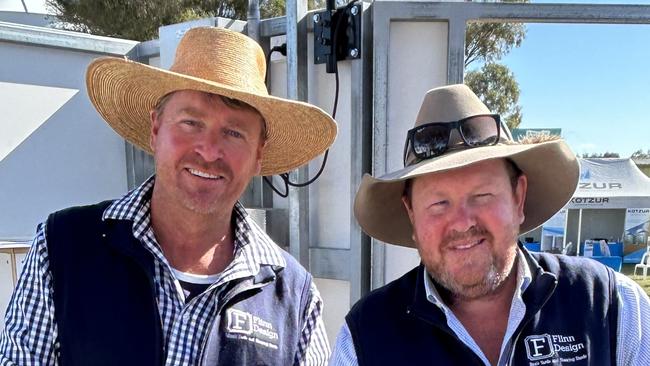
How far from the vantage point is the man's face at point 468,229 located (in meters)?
1.54

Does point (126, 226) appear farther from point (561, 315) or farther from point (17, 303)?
point (561, 315)

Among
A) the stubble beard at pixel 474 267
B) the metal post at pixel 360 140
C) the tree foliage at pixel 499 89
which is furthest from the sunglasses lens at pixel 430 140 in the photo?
the tree foliage at pixel 499 89

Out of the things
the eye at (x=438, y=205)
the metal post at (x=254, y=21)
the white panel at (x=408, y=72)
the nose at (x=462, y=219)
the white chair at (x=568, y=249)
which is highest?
the metal post at (x=254, y=21)

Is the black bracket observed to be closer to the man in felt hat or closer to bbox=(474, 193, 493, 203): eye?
the man in felt hat

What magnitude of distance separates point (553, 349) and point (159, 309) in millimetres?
1152

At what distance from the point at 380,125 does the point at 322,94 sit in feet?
1.36

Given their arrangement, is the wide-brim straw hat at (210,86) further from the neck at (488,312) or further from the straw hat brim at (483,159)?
the neck at (488,312)

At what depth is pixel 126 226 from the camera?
61.7 inches

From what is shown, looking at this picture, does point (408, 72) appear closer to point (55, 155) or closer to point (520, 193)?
point (520, 193)

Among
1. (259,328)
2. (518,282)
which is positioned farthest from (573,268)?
(259,328)

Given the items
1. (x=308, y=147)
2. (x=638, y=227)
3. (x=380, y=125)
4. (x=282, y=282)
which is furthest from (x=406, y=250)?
(x=638, y=227)

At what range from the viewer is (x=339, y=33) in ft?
8.79

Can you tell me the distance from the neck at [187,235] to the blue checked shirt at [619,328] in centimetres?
50

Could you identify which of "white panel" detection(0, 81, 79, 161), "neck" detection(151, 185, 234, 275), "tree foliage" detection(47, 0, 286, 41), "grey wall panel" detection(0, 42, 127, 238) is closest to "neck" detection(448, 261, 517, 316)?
"neck" detection(151, 185, 234, 275)
